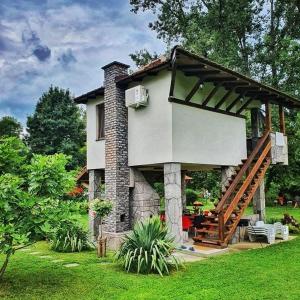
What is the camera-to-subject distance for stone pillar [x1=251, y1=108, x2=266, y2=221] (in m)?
14.4

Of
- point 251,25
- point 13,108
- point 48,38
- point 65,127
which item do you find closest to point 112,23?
point 48,38

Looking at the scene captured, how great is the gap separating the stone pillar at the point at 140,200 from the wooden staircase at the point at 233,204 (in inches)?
76.6

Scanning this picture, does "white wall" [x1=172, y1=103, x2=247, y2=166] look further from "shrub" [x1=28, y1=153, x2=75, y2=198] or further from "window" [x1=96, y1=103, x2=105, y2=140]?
"shrub" [x1=28, y1=153, x2=75, y2=198]

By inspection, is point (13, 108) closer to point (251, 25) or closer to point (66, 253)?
point (251, 25)

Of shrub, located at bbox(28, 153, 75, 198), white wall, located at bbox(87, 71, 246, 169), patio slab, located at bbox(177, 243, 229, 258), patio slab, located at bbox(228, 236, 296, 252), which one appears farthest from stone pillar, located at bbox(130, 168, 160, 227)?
shrub, located at bbox(28, 153, 75, 198)

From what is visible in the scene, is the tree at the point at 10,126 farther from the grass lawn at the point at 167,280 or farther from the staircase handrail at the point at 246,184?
the grass lawn at the point at 167,280

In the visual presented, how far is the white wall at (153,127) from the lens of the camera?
35.9 ft

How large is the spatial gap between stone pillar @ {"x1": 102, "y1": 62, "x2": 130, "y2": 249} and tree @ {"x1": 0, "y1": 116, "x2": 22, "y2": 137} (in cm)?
2601

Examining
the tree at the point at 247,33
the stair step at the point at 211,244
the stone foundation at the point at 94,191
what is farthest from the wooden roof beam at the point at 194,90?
the tree at the point at 247,33

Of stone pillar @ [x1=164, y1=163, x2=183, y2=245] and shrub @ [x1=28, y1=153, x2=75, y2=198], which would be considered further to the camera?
stone pillar @ [x1=164, y1=163, x2=183, y2=245]

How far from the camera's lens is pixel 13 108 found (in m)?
37.8

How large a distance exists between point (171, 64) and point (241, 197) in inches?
201

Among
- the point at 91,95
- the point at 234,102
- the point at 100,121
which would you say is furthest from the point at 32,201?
the point at 234,102

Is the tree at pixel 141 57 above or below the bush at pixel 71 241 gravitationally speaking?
above
